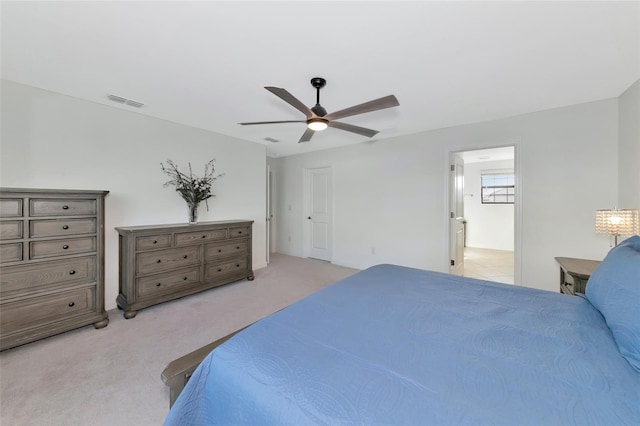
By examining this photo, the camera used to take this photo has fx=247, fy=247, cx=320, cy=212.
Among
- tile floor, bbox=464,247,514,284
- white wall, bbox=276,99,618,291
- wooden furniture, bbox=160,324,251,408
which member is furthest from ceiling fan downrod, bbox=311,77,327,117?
tile floor, bbox=464,247,514,284

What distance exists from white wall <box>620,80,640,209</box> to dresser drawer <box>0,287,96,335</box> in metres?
5.43

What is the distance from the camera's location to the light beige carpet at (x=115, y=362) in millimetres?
1499

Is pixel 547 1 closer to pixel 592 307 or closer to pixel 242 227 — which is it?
pixel 592 307

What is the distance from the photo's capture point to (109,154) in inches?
116

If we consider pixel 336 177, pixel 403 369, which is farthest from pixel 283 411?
pixel 336 177

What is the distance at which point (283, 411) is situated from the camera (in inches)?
30.3

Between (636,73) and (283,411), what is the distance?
379cm

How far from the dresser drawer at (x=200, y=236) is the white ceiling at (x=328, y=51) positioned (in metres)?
1.59

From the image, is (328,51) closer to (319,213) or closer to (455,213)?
(455,213)

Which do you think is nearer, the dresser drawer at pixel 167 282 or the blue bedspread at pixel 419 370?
the blue bedspread at pixel 419 370

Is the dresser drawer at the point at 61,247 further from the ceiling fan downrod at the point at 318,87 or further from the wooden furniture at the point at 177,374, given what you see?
the ceiling fan downrod at the point at 318,87

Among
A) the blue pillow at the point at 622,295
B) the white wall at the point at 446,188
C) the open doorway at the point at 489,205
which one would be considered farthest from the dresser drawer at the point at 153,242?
the open doorway at the point at 489,205

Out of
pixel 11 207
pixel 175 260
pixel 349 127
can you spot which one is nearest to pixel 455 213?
pixel 349 127

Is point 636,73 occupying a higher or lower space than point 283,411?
higher
